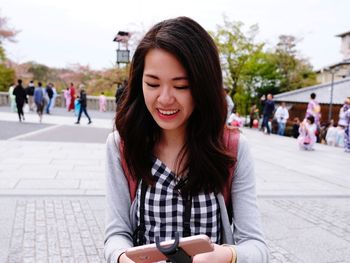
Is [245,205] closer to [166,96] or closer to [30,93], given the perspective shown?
[166,96]

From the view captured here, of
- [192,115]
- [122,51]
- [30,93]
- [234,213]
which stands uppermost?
[122,51]

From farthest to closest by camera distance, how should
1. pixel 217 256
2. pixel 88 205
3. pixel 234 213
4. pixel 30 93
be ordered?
pixel 30 93
pixel 88 205
pixel 234 213
pixel 217 256

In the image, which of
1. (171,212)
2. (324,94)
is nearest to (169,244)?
(171,212)

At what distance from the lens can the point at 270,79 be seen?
2969cm

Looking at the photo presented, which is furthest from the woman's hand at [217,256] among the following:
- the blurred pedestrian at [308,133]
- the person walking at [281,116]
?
the person walking at [281,116]

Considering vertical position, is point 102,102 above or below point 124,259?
above

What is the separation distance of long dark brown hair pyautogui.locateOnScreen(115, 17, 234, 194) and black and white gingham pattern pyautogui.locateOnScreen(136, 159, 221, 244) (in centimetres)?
4

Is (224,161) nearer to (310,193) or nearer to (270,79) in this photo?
(310,193)

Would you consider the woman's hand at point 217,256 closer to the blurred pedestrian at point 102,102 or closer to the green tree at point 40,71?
the blurred pedestrian at point 102,102

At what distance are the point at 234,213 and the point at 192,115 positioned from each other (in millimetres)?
371

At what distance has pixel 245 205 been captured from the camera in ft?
4.06

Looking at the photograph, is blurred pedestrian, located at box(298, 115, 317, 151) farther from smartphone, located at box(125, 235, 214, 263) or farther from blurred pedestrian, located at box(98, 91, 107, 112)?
blurred pedestrian, located at box(98, 91, 107, 112)

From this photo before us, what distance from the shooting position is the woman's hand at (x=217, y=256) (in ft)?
3.23

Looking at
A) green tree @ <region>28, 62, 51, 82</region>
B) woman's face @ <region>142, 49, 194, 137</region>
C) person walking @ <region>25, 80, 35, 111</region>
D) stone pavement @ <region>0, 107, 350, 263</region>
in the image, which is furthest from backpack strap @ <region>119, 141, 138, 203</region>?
green tree @ <region>28, 62, 51, 82</region>
